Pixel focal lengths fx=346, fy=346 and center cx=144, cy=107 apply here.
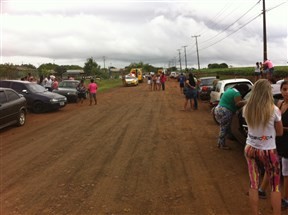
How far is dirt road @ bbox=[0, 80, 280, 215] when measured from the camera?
527cm

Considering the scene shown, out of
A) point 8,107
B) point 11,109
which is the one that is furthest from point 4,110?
point 11,109

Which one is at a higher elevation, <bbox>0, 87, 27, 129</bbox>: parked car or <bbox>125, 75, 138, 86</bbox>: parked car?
<bbox>0, 87, 27, 129</bbox>: parked car

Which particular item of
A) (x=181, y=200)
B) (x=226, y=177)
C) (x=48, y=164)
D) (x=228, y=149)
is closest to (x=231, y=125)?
(x=228, y=149)

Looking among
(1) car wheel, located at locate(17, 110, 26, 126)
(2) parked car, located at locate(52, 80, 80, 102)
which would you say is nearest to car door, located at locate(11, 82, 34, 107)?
(1) car wheel, located at locate(17, 110, 26, 126)

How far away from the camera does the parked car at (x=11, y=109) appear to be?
12664 mm

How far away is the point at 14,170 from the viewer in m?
7.36

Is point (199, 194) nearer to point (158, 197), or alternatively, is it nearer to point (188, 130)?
point (158, 197)

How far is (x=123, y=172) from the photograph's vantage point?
22.4 ft

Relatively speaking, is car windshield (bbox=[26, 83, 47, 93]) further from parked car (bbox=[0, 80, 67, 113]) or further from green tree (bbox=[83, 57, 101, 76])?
green tree (bbox=[83, 57, 101, 76])

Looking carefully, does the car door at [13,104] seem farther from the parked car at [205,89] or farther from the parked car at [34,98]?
the parked car at [205,89]

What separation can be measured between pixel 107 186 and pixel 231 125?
12.0ft

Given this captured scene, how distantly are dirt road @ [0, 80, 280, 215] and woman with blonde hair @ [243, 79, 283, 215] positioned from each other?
78 centimetres

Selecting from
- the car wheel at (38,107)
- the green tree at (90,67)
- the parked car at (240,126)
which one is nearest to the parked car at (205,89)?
the car wheel at (38,107)

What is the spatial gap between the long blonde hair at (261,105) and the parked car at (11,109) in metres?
10.5
